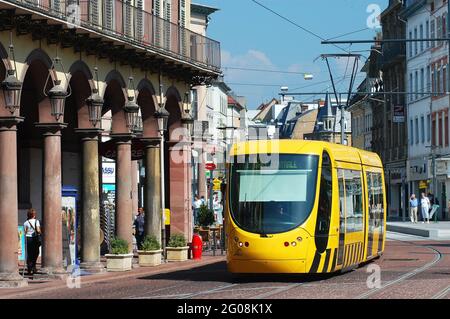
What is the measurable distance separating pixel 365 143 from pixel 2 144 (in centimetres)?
10496

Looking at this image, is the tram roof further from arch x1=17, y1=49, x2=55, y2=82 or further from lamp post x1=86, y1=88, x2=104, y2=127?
lamp post x1=86, y1=88, x2=104, y2=127

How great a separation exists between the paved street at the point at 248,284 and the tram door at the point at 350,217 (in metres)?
0.52

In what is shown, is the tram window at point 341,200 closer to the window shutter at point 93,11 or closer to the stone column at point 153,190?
the window shutter at point 93,11

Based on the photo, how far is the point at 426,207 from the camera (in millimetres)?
80062

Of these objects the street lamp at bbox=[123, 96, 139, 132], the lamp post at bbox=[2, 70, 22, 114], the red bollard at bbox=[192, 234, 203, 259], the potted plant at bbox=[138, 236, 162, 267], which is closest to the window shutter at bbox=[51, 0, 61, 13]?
the lamp post at bbox=[2, 70, 22, 114]

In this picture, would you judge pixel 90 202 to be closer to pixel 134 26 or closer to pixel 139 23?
pixel 134 26

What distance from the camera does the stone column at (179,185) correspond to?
150ft

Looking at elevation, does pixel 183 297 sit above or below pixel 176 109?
below

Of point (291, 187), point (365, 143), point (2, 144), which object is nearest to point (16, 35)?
point (2, 144)

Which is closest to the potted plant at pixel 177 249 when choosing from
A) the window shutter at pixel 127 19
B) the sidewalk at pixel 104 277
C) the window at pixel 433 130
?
the sidewalk at pixel 104 277

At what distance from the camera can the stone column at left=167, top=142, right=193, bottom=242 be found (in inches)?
1802
